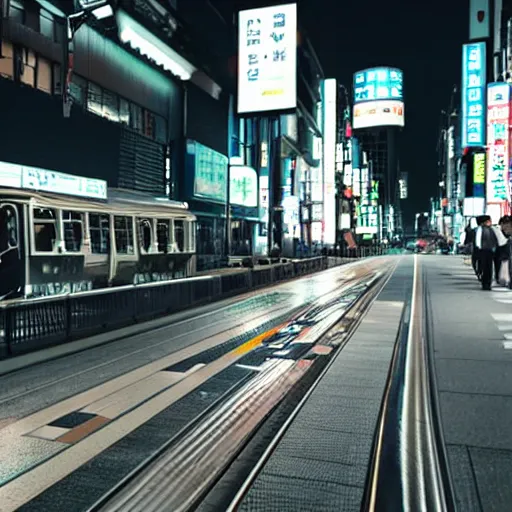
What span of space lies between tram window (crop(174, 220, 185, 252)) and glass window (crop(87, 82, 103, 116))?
277 inches

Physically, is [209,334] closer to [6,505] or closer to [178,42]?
[6,505]

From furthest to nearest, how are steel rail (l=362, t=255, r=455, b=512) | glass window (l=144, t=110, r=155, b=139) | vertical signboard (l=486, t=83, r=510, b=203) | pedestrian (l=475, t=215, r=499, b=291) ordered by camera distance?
1. vertical signboard (l=486, t=83, r=510, b=203)
2. glass window (l=144, t=110, r=155, b=139)
3. pedestrian (l=475, t=215, r=499, b=291)
4. steel rail (l=362, t=255, r=455, b=512)

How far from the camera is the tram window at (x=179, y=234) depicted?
1939cm

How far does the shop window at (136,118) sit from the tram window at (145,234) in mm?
10463

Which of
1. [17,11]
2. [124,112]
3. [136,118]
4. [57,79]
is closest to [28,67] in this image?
[57,79]

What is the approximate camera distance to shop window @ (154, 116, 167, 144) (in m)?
28.6

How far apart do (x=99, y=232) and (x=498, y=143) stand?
42.2 meters

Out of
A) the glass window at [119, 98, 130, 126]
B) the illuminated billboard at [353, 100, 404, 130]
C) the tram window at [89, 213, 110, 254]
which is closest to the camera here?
the tram window at [89, 213, 110, 254]

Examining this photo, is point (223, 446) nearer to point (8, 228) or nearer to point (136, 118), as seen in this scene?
point (8, 228)

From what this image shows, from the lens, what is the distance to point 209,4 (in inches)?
1451

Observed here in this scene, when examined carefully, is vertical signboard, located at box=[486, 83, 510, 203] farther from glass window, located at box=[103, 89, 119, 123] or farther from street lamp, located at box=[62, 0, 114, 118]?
street lamp, located at box=[62, 0, 114, 118]

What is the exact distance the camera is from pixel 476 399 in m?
5.36

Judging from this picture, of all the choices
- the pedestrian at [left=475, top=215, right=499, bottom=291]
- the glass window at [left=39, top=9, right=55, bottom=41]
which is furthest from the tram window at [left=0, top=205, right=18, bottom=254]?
the pedestrian at [left=475, top=215, right=499, bottom=291]

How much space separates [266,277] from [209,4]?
Answer: 25.7m
